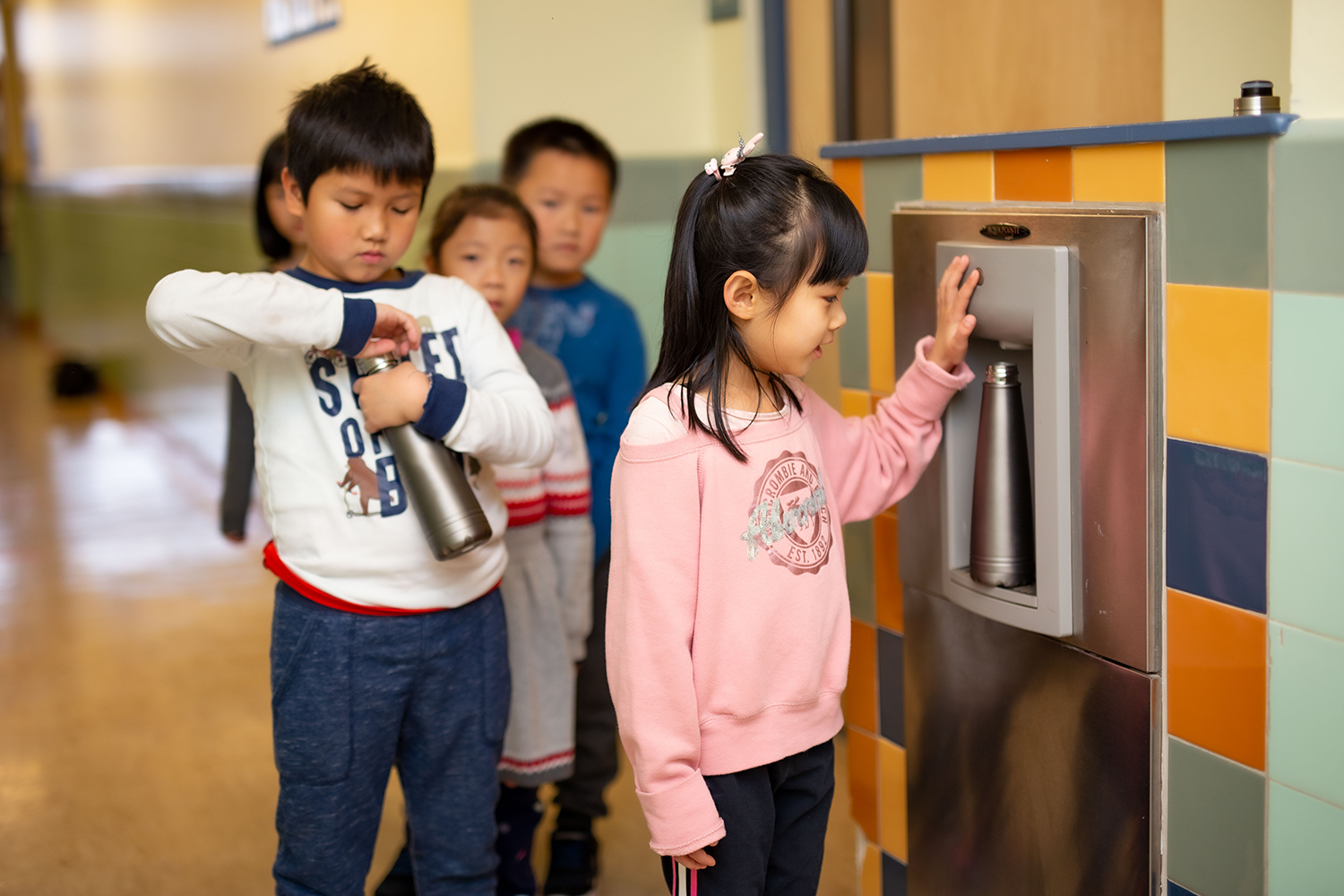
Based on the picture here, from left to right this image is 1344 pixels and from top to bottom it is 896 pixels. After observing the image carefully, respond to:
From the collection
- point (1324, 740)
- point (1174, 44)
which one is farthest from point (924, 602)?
point (1174, 44)

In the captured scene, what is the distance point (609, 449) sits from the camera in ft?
6.02

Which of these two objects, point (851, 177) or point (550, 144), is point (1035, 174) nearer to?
point (851, 177)

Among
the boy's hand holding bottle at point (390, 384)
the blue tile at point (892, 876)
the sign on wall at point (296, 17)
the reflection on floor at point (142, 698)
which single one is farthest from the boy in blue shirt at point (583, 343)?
the sign on wall at point (296, 17)

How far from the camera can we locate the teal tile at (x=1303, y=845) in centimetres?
104

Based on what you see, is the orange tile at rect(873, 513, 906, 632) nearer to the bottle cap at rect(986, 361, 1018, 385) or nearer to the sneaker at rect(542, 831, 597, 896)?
the bottle cap at rect(986, 361, 1018, 385)

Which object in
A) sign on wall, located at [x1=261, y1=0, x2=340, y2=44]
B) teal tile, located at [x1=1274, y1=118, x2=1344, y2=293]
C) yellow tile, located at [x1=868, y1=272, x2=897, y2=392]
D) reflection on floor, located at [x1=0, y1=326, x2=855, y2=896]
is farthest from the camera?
sign on wall, located at [x1=261, y1=0, x2=340, y2=44]

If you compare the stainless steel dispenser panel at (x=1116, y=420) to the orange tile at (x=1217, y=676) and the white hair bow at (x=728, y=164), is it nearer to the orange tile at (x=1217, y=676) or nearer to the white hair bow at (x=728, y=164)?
the orange tile at (x=1217, y=676)

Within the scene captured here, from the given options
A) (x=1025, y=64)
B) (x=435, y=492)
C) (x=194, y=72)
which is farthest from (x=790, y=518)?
(x=194, y=72)

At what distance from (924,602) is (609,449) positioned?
2.02 feet

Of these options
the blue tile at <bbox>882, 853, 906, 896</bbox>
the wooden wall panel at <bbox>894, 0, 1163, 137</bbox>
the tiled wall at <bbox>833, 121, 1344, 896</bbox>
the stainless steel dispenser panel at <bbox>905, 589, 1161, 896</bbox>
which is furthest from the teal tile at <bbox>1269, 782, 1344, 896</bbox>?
the wooden wall panel at <bbox>894, 0, 1163, 137</bbox>

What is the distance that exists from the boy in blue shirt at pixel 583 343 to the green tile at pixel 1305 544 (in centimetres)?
98

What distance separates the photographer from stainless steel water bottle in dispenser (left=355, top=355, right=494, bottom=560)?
1200mm

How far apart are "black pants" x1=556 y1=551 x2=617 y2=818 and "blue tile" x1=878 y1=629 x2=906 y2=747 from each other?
0.50m

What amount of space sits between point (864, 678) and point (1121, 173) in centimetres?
71
